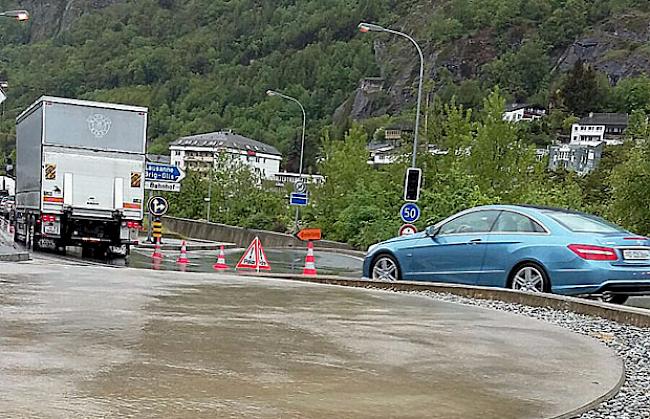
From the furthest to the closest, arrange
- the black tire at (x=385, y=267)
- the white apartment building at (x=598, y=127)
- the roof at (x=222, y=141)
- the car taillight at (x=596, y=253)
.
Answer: the roof at (x=222, y=141), the white apartment building at (x=598, y=127), the black tire at (x=385, y=267), the car taillight at (x=596, y=253)

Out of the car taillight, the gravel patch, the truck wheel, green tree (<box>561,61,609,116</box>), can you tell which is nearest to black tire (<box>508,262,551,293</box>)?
the car taillight

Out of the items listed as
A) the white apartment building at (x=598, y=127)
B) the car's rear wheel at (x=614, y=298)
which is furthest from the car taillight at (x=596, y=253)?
the white apartment building at (x=598, y=127)

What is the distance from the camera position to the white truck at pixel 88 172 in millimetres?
21359

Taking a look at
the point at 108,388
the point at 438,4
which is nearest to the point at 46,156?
the point at 108,388

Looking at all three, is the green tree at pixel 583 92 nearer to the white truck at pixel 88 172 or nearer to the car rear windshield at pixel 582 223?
the white truck at pixel 88 172

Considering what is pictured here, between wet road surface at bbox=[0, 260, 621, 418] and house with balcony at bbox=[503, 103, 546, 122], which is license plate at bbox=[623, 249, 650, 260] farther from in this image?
house with balcony at bbox=[503, 103, 546, 122]

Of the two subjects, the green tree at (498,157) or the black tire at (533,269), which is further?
the green tree at (498,157)

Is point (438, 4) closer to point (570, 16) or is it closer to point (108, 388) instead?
point (570, 16)

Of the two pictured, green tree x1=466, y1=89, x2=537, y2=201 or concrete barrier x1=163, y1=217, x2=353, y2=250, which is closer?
green tree x1=466, y1=89, x2=537, y2=201

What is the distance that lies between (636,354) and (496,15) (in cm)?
17106

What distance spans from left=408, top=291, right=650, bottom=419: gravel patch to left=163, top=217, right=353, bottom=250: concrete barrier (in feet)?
80.5

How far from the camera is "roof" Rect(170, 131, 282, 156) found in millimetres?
143387

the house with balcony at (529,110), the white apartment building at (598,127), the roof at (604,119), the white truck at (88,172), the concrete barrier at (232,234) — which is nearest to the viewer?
the white truck at (88,172)

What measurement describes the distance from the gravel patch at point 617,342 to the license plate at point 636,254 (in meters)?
1.33
